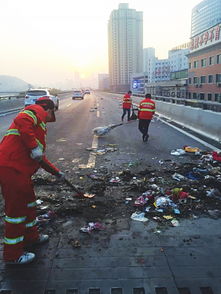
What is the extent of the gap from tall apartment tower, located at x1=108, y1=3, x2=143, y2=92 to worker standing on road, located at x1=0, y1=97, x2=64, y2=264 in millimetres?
170954

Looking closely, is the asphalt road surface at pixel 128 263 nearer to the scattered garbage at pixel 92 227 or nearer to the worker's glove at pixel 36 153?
the scattered garbage at pixel 92 227

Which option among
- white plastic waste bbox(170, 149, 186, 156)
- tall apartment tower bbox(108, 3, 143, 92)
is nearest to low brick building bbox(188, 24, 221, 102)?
white plastic waste bbox(170, 149, 186, 156)

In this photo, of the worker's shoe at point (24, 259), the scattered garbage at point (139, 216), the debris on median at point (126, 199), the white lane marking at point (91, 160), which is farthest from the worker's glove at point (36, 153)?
the white lane marking at point (91, 160)

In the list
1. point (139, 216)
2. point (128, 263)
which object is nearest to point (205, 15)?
point (139, 216)

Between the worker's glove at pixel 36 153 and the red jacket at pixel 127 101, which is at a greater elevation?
Answer: the red jacket at pixel 127 101

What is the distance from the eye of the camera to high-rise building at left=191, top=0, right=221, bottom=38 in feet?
439

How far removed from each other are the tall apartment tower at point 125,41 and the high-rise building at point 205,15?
36.2m

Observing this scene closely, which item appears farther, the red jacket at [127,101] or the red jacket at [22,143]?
the red jacket at [127,101]

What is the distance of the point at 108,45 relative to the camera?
18775cm

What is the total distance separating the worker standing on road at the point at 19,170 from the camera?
277cm

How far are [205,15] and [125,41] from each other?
51058mm

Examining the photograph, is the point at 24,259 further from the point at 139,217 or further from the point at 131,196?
the point at 131,196

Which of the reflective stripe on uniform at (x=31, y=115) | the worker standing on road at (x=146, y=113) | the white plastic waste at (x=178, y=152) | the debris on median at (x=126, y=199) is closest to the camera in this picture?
the reflective stripe on uniform at (x=31, y=115)

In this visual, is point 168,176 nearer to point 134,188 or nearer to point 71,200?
Answer: point 134,188
